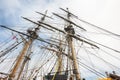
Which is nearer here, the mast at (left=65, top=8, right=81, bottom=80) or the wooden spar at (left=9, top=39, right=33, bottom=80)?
the mast at (left=65, top=8, right=81, bottom=80)

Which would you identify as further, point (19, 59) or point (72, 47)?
point (19, 59)

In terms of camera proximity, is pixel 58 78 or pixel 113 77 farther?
pixel 58 78

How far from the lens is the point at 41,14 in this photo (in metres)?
39.4

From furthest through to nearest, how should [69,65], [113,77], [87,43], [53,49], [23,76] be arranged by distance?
[53,49] < [23,76] < [87,43] < [69,65] < [113,77]

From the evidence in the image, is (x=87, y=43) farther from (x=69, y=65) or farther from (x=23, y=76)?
(x=23, y=76)

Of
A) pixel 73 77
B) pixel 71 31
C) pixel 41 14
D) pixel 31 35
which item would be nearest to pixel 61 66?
pixel 71 31

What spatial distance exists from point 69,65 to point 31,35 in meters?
16.0

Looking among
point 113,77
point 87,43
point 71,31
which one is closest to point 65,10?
point 71,31

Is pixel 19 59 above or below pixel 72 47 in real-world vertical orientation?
above

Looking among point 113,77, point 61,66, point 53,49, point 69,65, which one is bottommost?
point 113,77

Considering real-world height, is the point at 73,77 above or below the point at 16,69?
below

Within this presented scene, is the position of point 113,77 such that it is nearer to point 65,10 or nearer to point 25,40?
point 65,10

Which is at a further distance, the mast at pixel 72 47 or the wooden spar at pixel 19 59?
the wooden spar at pixel 19 59

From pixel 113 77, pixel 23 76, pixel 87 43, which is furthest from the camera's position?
pixel 23 76
